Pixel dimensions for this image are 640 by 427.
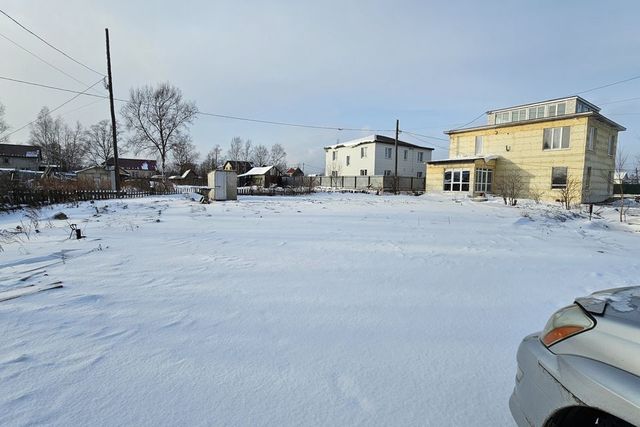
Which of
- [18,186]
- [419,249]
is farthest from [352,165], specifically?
[419,249]

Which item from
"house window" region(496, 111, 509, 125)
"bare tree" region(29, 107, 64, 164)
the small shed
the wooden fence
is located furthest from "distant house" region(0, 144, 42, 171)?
"house window" region(496, 111, 509, 125)

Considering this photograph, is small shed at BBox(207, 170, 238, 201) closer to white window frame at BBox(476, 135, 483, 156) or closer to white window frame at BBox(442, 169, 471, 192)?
white window frame at BBox(442, 169, 471, 192)

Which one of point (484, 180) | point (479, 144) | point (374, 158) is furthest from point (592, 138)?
point (374, 158)

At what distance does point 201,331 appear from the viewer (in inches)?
121

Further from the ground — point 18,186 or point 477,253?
point 18,186

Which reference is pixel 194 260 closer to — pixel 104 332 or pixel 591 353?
pixel 104 332

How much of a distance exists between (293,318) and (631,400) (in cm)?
264

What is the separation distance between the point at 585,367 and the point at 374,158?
4069 cm

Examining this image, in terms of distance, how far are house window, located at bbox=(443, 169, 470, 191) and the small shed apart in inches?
721

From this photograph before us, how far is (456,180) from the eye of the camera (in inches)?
1096

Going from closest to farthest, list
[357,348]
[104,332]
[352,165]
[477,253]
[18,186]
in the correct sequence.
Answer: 1. [357,348]
2. [104,332]
3. [477,253]
4. [18,186]
5. [352,165]

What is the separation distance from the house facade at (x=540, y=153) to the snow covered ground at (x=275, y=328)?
66.2ft

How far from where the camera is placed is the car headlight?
1604 mm

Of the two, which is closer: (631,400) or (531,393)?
(631,400)
